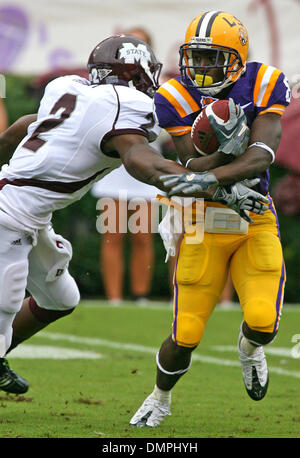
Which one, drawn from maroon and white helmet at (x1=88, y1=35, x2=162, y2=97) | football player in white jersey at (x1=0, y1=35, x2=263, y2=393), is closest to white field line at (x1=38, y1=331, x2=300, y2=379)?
football player in white jersey at (x1=0, y1=35, x2=263, y2=393)

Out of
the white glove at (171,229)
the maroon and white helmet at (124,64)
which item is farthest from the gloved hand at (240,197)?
the maroon and white helmet at (124,64)

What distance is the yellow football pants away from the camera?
3.64 m

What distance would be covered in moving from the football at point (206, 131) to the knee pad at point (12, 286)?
0.84m

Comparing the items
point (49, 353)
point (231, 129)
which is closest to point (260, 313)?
point (231, 129)

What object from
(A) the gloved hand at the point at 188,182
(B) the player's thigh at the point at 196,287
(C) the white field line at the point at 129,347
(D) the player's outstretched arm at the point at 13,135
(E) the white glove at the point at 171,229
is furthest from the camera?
(C) the white field line at the point at 129,347

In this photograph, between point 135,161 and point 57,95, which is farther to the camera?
point 57,95

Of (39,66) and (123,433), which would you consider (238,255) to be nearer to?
(123,433)

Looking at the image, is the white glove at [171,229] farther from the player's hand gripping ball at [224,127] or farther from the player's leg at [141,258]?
the player's leg at [141,258]

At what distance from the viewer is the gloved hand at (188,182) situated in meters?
3.18

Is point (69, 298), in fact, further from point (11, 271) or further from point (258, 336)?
point (258, 336)

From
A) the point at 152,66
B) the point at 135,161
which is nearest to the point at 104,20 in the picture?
the point at 152,66

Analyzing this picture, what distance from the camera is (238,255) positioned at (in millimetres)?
3725

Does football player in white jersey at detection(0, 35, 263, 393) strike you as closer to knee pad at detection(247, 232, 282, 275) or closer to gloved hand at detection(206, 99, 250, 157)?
gloved hand at detection(206, 99, 250, 157)

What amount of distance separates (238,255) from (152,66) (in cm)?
85
